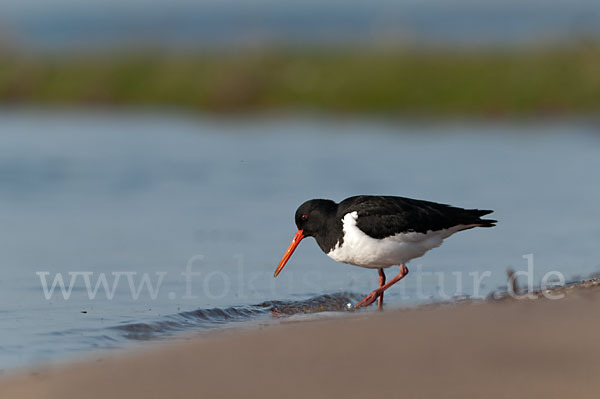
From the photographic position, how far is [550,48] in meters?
26.6

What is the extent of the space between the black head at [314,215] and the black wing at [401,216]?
0.43 feet

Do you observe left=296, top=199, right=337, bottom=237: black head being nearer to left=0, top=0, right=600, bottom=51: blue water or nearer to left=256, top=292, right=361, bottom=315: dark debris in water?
left=256, top=292, right=361, bottom=315: dark debris in water

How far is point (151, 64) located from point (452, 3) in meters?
54.0

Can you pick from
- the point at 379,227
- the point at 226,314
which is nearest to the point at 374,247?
the point at 379,227

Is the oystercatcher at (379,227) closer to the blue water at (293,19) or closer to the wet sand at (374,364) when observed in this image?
the wet sand at (374,364)

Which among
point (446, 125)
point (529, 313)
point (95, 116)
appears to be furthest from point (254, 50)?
point (529, 313)

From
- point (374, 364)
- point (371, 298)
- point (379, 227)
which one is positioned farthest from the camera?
point (371, 298)

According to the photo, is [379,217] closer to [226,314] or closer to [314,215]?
[314,215]

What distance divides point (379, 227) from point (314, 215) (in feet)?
2.48

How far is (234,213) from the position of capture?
1320 cm

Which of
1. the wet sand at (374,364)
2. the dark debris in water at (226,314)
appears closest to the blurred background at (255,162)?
the dark debris in water at (226,314)

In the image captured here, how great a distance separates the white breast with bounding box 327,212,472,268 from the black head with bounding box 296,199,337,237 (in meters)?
0.29

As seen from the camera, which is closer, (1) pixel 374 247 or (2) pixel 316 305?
(1) pixel 374 247

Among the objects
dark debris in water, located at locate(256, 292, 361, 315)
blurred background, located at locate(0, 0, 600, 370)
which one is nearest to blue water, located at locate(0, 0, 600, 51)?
blurred background, located at locate(0, 0, 600, 370)
